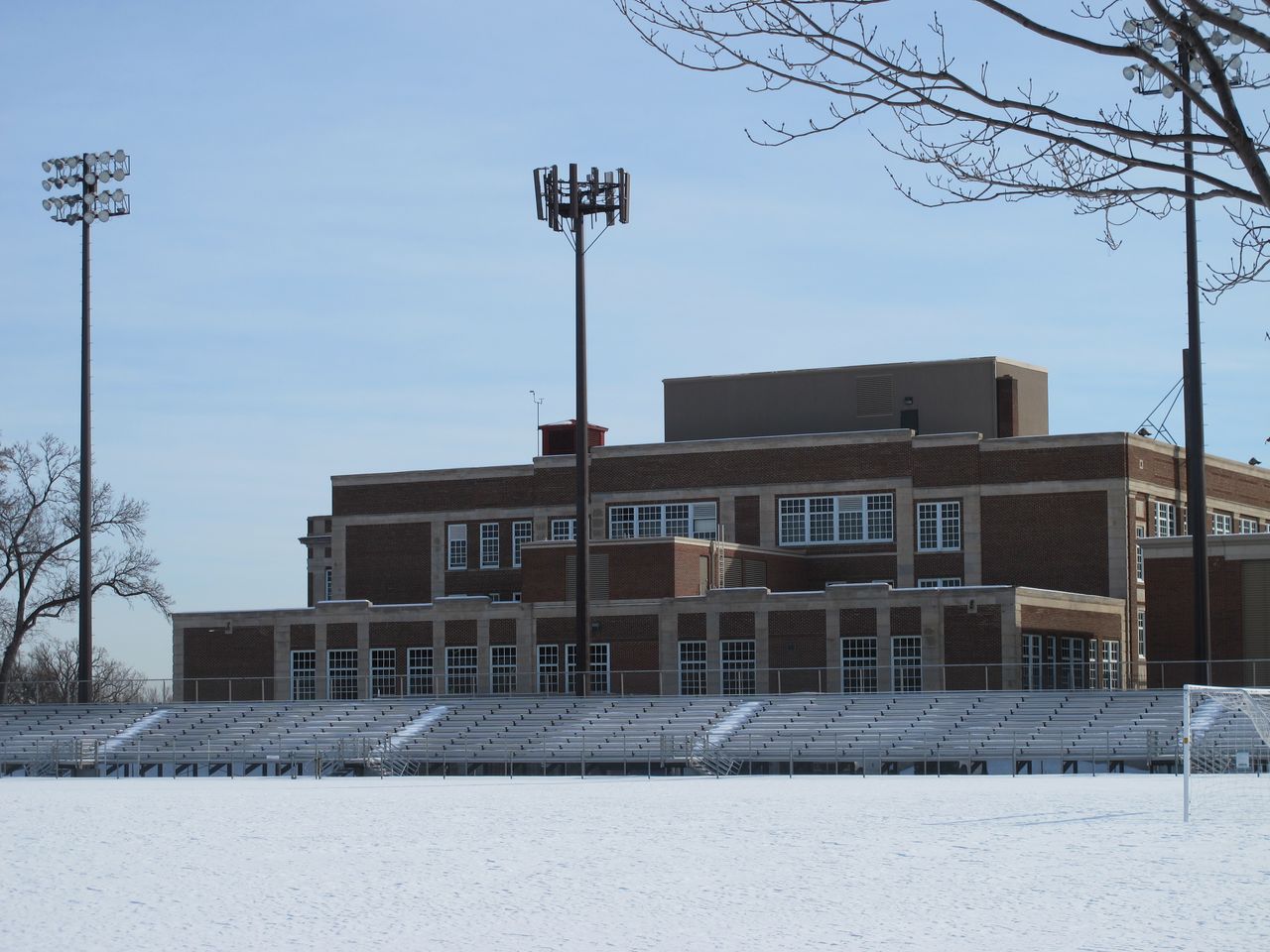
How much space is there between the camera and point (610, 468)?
2744 inches

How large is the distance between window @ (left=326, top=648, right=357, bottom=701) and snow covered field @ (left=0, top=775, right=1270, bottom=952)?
31358mm

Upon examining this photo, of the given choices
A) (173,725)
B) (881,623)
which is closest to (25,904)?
(173,725)

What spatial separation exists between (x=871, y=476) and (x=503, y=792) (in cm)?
3109

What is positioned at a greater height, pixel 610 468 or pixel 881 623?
pixel 610 468

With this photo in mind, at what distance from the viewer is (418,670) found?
216 ft

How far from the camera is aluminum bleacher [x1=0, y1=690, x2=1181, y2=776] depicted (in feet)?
146

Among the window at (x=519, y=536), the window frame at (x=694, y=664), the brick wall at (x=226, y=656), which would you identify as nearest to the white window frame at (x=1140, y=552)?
the window frame at (x=694, y=664)

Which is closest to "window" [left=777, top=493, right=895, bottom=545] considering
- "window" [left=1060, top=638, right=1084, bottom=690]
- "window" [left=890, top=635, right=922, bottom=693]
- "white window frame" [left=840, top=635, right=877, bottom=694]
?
"white window frame" [left=840, top=635, right=877, bottom=694]

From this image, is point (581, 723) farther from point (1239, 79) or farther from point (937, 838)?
point (1239, 79)

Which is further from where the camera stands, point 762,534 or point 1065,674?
point 762,534

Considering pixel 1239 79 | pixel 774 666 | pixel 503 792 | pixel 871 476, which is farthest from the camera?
pixel 871 476

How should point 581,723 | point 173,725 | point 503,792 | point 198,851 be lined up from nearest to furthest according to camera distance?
point 198,851 → point 503,792 → point 581,723 → point 173,725

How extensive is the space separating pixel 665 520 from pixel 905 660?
1350 centimetres

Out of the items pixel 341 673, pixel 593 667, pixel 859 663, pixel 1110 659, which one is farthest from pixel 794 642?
pixel 341 673
